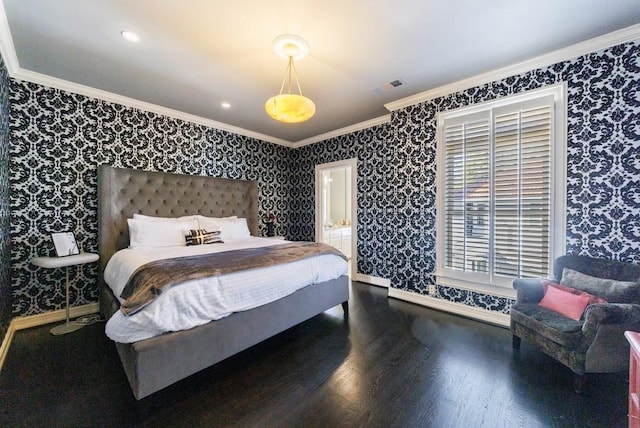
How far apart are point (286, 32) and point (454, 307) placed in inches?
136

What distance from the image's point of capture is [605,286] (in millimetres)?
2004

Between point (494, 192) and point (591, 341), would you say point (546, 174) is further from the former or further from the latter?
point (591, 341)

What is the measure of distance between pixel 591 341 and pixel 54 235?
4866 mm

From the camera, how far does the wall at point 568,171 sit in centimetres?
223

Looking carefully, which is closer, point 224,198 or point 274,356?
point 274,356

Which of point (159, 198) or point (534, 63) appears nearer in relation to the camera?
point (534, 63)

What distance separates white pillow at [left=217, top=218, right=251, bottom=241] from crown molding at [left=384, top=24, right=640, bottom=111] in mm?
2913

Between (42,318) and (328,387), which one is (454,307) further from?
(42,318)

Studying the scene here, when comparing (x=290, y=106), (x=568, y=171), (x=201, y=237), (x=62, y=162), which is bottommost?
(x=201, y=237)

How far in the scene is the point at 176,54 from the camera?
2492 millimetres

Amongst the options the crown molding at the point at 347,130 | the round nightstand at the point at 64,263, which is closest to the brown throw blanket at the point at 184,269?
the round nightstand at the point at 64,263

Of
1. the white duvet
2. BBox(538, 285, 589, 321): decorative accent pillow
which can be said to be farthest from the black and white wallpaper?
the white duvet

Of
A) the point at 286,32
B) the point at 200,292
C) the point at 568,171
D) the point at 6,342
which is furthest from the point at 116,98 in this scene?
the point at 568,171

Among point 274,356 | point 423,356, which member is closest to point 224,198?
point 274,356
